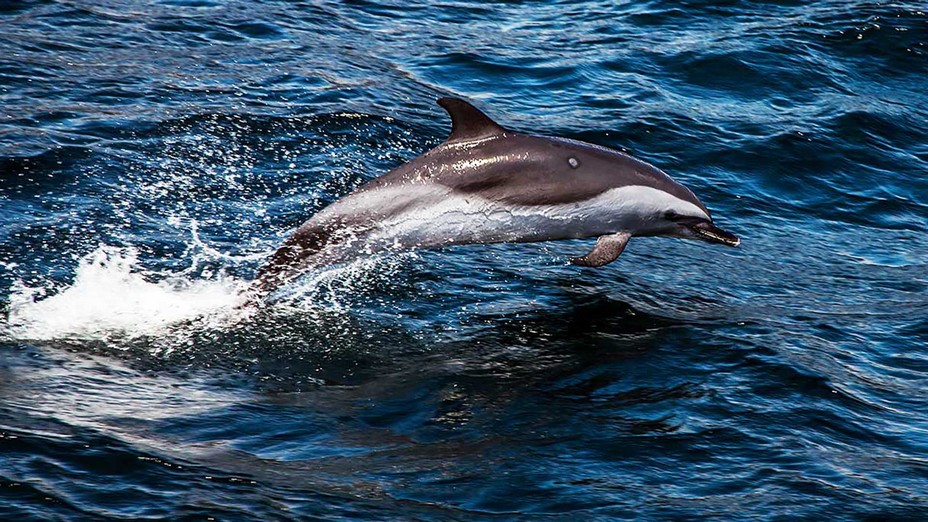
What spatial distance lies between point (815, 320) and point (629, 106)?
5.43m

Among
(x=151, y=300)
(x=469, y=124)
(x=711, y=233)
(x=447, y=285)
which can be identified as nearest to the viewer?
(x=469, y=124)

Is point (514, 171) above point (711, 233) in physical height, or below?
above

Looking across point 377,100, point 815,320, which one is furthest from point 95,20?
point 815,320

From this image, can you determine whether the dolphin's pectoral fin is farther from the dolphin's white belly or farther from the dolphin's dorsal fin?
the dolphin's dorsal fin

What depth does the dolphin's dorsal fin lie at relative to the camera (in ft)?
33.0

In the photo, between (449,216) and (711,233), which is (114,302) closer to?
(449,216)

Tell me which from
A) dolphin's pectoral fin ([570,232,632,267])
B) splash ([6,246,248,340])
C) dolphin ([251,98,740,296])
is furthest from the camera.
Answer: dolphin's pectoral fin ([570,232,632,267])

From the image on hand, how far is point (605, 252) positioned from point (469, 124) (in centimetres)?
162

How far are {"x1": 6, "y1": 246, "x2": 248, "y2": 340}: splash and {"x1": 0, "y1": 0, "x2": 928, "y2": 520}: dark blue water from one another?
3cm

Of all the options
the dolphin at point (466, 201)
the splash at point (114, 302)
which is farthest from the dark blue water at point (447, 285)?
the dolphin at point (466, 201)

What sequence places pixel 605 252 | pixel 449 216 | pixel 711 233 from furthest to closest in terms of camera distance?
pixel 711 233 < pixel 605 252 < pixel 449 216

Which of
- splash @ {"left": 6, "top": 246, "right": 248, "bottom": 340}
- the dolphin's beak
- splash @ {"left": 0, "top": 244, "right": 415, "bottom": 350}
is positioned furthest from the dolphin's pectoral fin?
splash @ {"left": 6, "top": 246, "right": 248, "bottom": 340}

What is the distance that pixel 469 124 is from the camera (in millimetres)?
10148

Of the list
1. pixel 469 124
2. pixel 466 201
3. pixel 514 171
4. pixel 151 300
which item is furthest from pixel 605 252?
pixel 151 300
